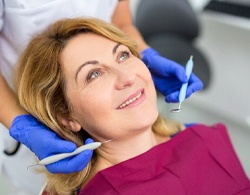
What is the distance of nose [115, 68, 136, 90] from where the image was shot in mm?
1121

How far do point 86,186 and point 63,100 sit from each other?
0.27 m

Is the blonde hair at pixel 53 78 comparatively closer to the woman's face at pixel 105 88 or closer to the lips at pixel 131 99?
the woman's face at pixel 105 88

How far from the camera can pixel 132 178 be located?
1.21 meters

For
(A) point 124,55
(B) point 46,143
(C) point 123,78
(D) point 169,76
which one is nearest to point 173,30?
(D) point 169,76

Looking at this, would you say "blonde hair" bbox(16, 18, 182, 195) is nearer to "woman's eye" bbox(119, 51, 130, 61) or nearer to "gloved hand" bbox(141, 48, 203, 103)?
"woman's eye" bbox(119, 51, 130, 61)

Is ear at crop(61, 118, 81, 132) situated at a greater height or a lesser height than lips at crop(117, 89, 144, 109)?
lesser

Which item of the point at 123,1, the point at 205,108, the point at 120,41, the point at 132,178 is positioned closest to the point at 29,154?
the point at 132,178

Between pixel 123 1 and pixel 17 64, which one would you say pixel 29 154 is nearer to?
pixel 17 64

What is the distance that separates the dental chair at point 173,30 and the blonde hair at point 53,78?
2.61 ft

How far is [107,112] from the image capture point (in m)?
1.11

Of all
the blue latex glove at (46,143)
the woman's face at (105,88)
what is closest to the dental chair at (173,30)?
the woman's face at (105,88)

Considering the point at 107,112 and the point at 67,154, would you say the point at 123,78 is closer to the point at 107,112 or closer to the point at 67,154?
the point at 107,112

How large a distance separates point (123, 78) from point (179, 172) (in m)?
0.34

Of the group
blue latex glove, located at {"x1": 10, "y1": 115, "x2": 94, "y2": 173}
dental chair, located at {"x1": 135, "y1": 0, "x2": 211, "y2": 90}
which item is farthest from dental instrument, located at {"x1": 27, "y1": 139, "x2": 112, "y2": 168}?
dental chair, located at {"x1": 135, "y1": 0, "x2": 211, "y2": 90}
